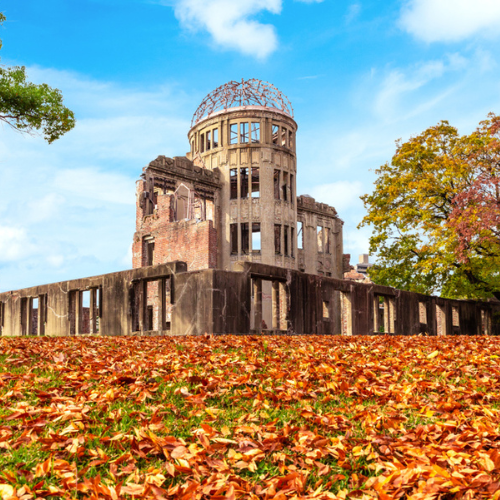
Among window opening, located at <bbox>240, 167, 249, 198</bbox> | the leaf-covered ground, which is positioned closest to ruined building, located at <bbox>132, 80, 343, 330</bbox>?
window opening, located at <bbox>240, 167, 249, 198</bbox>

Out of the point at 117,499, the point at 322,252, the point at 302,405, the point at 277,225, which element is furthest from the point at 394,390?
the point at 322,252

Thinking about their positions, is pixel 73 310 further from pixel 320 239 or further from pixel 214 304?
pixel 320 239

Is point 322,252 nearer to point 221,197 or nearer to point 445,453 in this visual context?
point 221,197

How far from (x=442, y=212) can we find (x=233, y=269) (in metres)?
16.0

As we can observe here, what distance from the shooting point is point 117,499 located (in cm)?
315

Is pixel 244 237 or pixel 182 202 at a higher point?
pixel 182 202

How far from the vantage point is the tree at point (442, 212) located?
76.3 feet

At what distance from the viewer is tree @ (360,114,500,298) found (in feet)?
76.3

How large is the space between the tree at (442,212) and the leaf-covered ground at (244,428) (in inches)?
666

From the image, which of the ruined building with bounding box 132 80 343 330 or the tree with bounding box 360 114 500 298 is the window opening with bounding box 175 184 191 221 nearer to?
the ruined building with bounding box 132 80 343 330

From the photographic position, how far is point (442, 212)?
89.0ft

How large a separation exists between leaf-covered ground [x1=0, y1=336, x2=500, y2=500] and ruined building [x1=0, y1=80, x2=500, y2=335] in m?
7.42

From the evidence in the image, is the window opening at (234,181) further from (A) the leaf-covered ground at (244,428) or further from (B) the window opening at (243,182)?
(A) the leaf-covered ground at (244,428)

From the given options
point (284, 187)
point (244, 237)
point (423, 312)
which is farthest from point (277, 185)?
point (423, 312)
